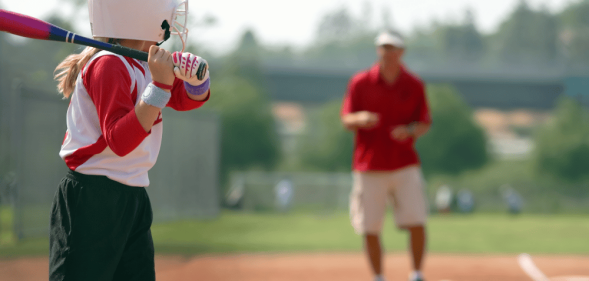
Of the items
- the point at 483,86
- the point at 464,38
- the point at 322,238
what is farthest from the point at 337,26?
the point at 322,238

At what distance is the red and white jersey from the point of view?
2295 millimetres

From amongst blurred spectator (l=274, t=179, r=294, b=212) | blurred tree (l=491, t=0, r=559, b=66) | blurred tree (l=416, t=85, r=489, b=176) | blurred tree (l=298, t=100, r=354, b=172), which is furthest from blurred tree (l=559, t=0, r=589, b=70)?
blurred spectator (l=274, t=179, r=294, b=212)

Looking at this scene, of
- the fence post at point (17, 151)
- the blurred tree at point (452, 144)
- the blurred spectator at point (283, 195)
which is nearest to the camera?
the fence post at point (17, 151)

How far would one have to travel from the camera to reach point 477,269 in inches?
270

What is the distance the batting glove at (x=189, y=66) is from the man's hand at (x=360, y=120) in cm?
299

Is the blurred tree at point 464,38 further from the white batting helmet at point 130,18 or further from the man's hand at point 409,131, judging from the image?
the white batting helmet at point 130,18

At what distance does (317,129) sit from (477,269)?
25.8 meters

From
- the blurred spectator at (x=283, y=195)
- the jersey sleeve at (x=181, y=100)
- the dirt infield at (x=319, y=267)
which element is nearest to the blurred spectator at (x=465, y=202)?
the blurred spectator at (x=283, y=195)

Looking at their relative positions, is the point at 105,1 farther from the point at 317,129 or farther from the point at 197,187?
the point at 317,129

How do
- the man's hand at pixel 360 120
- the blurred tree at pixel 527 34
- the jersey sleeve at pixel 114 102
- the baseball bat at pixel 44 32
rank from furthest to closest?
the blurred tree at pixel 527 34 → the man's hand at pixel 360 120 → the baseball bat at pixel 44 32 → the jersey sleeve at pixel 114 102

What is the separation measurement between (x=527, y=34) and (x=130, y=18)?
11186 cm

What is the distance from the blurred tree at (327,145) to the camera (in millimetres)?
29734

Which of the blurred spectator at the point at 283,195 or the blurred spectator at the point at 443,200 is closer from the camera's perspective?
the blurred spectator at the point at 283,195

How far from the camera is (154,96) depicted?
232 centimetres
